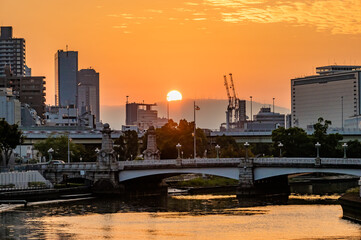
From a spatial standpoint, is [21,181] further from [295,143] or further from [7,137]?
[295,143]

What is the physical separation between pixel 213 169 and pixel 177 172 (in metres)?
6.02

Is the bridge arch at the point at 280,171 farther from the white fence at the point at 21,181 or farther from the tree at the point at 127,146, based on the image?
the tree at the point at 127,146

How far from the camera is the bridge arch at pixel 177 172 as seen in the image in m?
136

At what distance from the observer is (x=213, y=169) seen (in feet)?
451

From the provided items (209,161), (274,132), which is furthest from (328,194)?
(274,132)

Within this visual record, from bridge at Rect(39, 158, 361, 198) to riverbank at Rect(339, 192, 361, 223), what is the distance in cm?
2087

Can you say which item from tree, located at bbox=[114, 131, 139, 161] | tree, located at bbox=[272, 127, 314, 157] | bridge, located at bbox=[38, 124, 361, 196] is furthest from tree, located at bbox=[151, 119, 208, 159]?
bridge, located at bbox=[38, 124, 361, 196]

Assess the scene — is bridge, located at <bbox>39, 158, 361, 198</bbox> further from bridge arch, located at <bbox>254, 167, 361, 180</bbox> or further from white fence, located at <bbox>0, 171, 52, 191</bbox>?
white fence, located at <bbox>0, 171, 52, 191</bbox>

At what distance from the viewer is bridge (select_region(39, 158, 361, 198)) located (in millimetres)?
125762

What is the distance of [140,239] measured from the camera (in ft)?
292

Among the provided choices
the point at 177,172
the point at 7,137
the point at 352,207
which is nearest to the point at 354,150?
the point at 177,172

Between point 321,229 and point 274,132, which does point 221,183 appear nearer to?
point 274,132

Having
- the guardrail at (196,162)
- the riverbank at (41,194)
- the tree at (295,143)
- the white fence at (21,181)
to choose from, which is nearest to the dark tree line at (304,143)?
the tree at (295,143)

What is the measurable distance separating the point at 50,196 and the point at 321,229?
169 ft
